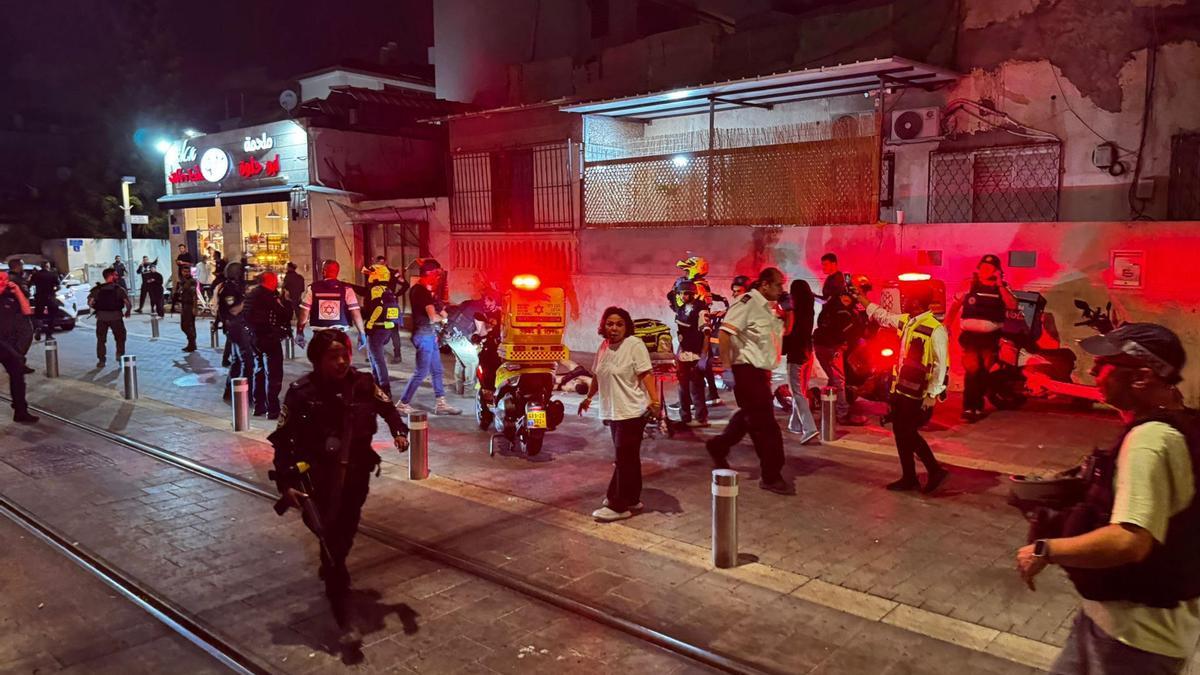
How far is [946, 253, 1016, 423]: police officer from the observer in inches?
400

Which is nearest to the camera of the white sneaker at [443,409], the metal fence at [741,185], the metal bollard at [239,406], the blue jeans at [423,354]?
the metal bollard at [239,406]

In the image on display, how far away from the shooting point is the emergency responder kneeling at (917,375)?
7.11 metres

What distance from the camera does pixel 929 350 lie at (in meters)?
7.09

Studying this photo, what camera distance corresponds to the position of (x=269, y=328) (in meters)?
10.7

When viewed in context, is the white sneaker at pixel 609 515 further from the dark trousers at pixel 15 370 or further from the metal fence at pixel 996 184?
the metal fence at pixel 996 184

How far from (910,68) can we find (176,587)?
37.9 feet

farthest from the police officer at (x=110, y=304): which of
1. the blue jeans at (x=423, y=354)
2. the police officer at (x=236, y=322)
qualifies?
the blue jeans at (x=423, y=354)

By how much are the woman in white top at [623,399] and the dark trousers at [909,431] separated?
7.10 feet

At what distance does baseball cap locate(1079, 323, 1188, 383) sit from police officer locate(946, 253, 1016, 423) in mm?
7472

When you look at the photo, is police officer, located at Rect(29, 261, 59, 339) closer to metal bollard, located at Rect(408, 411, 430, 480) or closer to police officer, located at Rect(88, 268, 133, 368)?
police officer, located at Rect(88, 268, 133, 368)

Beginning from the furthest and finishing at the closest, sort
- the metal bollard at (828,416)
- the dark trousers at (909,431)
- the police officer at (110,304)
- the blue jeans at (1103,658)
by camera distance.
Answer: the police officer at (110,304) → the metal bollard at (828,416) → the dark trousers at (909,431) → the blue jeans at (1103,658)

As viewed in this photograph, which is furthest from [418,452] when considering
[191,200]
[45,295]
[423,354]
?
[191,200]

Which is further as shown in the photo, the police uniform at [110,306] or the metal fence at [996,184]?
the police uniform at [110,306]

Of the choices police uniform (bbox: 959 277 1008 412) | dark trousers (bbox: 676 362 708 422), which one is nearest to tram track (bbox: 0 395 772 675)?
dark trousers (bbox: 676 362 708 422)
